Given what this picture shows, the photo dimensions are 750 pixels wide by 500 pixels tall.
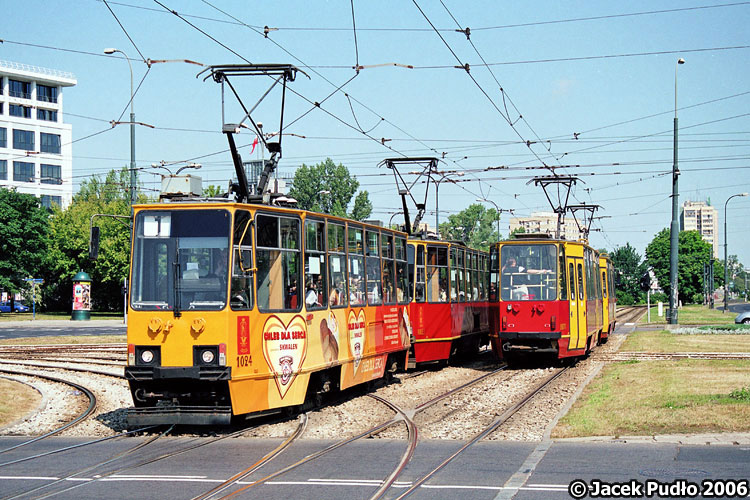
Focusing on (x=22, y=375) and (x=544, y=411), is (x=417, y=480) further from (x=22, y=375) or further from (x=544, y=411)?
(x=22, y=375)

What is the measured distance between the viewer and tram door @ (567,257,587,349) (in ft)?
75.4

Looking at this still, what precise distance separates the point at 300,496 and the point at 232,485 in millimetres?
888

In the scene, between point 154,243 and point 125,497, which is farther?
point 154,243

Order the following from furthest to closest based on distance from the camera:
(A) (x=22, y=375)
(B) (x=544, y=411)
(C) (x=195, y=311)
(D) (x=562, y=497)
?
(A) (x=22, y=375)
(B) (x=544, y=411)
(C) (x=195, y=311)
(D) (x=562, y=497)

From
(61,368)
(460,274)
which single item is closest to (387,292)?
(460,274)

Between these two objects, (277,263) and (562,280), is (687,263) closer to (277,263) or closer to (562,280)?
(562,280)

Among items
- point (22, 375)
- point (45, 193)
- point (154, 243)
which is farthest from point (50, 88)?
point (154, 243)

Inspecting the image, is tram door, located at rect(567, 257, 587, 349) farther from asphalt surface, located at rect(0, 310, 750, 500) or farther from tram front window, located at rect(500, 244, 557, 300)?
asphalt surface, located at rect(0, 310, 750, 500)

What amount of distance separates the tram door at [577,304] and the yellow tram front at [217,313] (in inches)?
411

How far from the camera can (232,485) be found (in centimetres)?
891

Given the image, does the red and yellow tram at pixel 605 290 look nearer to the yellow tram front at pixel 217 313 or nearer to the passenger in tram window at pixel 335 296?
the passenger in tram window at pixel 335 296

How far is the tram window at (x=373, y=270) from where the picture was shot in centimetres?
1747

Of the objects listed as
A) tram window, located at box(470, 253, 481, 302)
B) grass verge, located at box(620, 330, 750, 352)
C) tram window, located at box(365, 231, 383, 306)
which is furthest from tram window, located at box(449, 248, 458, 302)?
grass verge, located at box(620, 330, 750, 352)

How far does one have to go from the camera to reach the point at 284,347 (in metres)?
13.5
